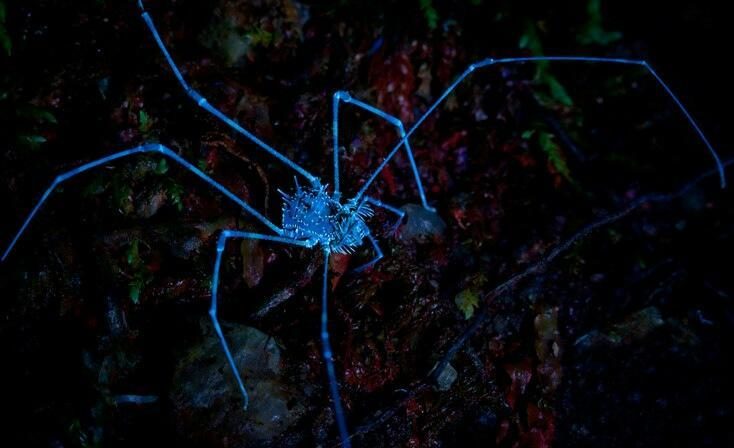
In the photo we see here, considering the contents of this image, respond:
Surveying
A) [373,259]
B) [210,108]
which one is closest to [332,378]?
[373,259]

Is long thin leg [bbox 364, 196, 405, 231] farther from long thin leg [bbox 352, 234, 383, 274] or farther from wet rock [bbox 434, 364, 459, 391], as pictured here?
wet rock [bbox 434, 364, 459, 391]

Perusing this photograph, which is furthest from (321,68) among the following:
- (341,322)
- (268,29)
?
(341,322)

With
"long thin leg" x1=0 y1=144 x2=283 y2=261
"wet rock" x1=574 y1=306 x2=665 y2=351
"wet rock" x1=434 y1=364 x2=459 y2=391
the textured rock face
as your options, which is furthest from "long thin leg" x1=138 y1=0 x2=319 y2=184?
"wet rock" x1=574 y1=306 x2=665 y2=351

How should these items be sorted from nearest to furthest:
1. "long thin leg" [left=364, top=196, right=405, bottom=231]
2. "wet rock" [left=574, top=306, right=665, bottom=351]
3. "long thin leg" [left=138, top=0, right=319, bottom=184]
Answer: "long thin leg" [left=138, top=0, right=319, bottom=184]
"wet rock" [left=574, top=306, right=665, bottom=351]
"long thin leg" [left=364, top=196, right=405, bottom=231]

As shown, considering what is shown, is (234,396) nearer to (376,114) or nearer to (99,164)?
(99,164)

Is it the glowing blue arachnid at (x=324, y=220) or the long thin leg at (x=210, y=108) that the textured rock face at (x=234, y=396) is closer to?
the glowing blue arachnid at (x=324, y=220)

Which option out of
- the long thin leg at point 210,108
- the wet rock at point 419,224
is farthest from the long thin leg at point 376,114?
the long thin leg at point 210,108
